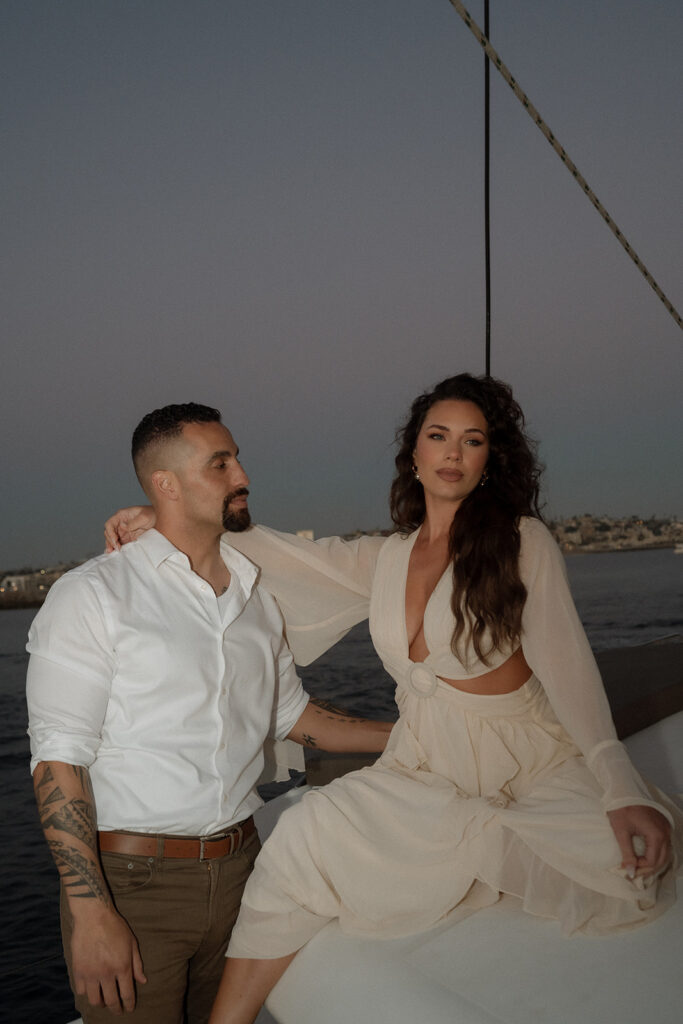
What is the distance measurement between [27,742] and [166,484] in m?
17.3

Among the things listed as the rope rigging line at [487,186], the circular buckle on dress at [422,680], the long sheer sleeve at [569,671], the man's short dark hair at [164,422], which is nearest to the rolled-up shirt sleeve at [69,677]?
the man's short dark hair at [164,422]

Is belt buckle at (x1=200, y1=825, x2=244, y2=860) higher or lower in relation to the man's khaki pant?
higher

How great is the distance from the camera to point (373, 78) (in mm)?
7762

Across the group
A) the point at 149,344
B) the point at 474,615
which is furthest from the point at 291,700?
the point at 149,344

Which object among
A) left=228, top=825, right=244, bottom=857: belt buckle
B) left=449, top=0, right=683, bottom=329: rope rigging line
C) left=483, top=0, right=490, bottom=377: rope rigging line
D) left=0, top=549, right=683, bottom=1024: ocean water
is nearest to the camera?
left=228, top=825, right=244, bottom=857: belt buckle

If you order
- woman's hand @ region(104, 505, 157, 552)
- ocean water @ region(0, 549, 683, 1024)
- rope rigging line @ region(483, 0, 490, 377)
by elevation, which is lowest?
ocean water @ region(0, 549, 683, 1024)

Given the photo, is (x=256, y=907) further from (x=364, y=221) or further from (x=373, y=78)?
(x=364, y=221)

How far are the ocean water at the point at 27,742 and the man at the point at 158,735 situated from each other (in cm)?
90

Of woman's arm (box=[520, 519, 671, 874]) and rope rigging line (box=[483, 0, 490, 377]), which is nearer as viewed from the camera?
woman's arm (box=[520, 519, 671, 874])

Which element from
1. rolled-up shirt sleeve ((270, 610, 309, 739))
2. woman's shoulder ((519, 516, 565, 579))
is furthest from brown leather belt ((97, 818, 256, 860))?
woman's shoulder ((519, 516, 565, 579))

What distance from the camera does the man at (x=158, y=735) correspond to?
5.31 ft

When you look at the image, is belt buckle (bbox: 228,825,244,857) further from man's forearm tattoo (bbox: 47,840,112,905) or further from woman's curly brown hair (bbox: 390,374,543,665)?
woman's curly brown hair (bbox: 390,374,543,665)

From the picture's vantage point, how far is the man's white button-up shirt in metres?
1.65

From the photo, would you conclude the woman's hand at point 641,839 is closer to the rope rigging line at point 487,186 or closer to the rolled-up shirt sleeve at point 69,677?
the rolled-up shirt sleeve at point 69,677
